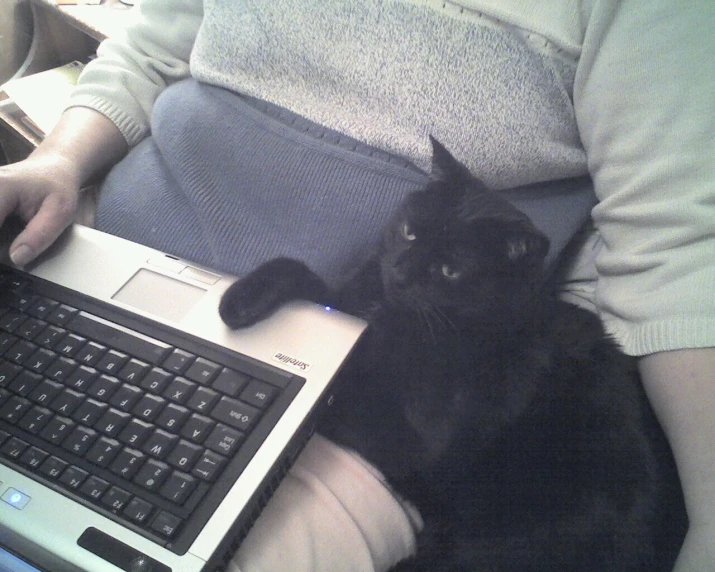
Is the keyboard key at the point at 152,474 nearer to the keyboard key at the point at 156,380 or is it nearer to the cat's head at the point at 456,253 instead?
the keyboard key at the point at 156,380

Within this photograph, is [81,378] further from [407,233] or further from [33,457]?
[407,233]

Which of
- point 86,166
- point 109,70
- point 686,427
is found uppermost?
point 109,70

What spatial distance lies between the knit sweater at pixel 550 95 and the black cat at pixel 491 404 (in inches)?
2.6

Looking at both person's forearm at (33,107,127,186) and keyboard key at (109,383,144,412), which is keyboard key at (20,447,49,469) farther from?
person's forearm at (33,107,127,186)

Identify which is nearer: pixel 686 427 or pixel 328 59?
pixel 686 427

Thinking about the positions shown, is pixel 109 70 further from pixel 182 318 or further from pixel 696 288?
pixel 696 288

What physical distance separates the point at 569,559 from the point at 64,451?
0.51 m

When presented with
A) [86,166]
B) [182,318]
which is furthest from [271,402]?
[86,166]

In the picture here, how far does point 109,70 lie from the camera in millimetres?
775

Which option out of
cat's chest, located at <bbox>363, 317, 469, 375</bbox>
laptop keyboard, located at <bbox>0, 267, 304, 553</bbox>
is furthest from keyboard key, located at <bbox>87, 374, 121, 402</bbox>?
cat's chest, located at <bbox>363, 317, 469, 375</bbox>

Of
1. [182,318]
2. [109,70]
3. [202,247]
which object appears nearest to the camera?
[182,318]

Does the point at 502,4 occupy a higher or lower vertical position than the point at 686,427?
higher

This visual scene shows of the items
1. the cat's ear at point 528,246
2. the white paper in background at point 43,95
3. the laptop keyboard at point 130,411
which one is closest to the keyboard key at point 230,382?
the laptop keyboard at point 130,411

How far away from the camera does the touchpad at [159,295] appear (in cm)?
55
